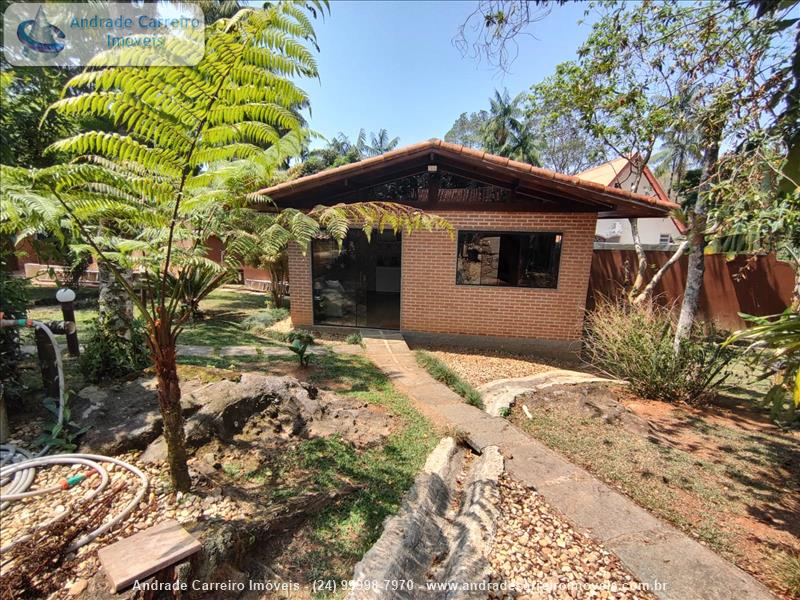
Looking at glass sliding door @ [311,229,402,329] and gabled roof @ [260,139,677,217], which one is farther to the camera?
glass sliding door @ [311,229,402,329]

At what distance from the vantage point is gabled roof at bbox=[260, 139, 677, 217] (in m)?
6.07

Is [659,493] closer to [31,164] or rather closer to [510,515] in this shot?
[510,515]

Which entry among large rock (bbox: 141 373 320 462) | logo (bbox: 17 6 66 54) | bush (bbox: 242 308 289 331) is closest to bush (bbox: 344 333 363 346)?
bush (bbox: 242 308 289 331)

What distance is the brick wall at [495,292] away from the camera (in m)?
7.00

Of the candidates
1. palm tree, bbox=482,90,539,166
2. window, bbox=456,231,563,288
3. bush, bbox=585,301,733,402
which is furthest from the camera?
palm tree, bbox=482,90,539,166

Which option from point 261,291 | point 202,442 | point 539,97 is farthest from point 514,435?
point 261,291

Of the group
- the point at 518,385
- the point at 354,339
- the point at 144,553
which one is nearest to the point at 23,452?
the point at 144,553

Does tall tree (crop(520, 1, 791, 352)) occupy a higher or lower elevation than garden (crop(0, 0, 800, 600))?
higher

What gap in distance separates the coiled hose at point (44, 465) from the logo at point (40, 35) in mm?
4774

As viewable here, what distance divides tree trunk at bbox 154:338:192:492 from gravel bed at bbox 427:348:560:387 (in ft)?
14.4

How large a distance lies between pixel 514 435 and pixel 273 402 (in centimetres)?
274

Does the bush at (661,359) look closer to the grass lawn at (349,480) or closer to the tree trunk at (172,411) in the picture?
the grass lawn at (349,480)

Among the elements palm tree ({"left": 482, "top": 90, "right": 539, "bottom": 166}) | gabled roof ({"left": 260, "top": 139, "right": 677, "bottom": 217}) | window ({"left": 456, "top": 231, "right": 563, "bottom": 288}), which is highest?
palm tree ({"left": 482, "top": 90, "right": 539, "bottom": 166})

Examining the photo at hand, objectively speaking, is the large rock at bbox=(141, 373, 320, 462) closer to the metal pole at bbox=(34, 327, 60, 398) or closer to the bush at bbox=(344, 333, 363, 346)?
the metal pole at bbox=(34, 327, 60, 398)
